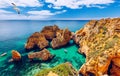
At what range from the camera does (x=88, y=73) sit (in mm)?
32781

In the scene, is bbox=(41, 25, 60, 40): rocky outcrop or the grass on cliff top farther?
bbox=(41, 25, 60, 40): rocky outcrop

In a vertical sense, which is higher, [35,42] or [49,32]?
[49,32]

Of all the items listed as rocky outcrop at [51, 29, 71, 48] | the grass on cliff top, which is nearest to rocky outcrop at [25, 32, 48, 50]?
rocky outcrop at [51, 29, 71, 48]

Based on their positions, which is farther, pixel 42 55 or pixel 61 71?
pixel 42 55

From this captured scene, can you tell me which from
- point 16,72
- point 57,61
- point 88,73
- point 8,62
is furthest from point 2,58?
point 88,73

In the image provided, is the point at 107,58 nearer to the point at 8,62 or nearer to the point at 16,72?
the point at 16,72

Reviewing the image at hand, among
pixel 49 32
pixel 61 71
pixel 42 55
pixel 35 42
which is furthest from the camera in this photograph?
pixel 49 32

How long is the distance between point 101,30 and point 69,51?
532 inches

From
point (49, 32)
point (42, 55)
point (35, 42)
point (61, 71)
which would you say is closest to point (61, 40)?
point (35, 42)

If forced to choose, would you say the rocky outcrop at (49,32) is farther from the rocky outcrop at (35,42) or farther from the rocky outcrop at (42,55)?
the rocky outcrop at (42,55)

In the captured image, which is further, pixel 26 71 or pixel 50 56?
pixel 50 56

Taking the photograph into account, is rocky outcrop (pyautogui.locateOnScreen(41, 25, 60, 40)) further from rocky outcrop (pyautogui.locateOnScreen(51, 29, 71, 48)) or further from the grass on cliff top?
the grass on cliff top

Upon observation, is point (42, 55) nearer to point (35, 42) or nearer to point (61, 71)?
point (35, 42)

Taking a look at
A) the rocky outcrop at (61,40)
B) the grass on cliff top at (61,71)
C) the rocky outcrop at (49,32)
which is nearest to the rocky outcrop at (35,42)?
the rocky outcrop at (61,40)
